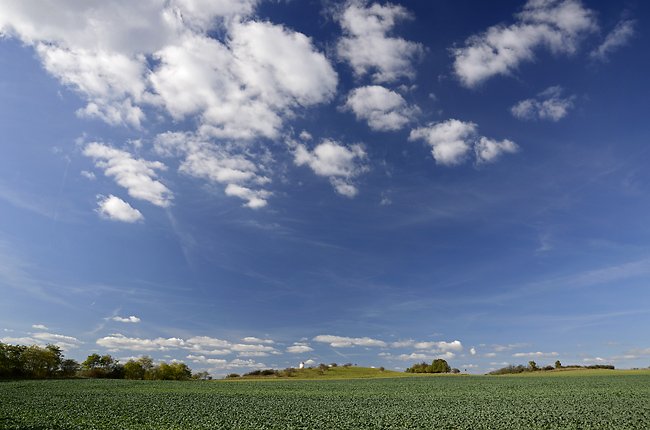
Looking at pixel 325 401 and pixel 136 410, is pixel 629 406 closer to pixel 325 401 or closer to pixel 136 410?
pixel 325 401

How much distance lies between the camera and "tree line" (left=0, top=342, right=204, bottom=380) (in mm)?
81438

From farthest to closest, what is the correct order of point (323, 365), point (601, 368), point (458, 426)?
point (323, 365)
point (601, 368)
point (458, 426)

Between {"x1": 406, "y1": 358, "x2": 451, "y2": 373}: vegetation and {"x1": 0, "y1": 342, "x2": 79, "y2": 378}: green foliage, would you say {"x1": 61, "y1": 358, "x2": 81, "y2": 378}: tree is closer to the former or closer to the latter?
{"x1": 0, "y1": 342, "x2": 79, "y2": 378}: green foliage

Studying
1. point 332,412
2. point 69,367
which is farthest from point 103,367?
point 332,412

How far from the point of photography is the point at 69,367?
303 feet

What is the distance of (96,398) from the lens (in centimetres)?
4384

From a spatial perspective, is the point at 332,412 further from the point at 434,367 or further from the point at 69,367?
the point at 434,367

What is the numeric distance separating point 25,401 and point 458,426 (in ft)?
153

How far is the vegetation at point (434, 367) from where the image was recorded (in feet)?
481

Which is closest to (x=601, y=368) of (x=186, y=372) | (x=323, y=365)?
(x=323, y=365)

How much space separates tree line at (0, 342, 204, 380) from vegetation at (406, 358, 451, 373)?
92744 mm

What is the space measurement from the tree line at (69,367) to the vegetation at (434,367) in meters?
92.7

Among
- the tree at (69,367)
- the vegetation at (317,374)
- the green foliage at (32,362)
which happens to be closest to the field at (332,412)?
the green foliage at (32,362)

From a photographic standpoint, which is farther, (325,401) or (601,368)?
(601,368)
